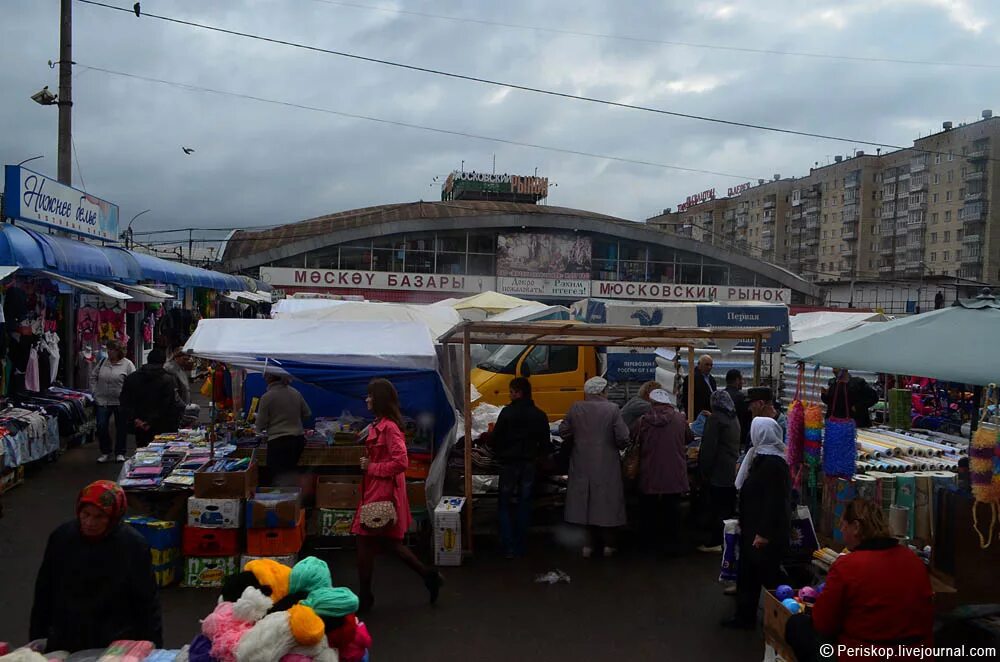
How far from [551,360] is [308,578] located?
9.99 metres

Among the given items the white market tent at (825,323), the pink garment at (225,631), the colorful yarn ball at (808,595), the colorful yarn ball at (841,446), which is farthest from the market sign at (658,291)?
the pink garment at (225,631)

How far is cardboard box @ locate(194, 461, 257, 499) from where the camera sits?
20.8 feet

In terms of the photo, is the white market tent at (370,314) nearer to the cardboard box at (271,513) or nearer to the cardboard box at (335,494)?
the cardboard box at (335,494)

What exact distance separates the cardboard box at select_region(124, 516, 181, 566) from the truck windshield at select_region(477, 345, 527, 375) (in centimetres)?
697

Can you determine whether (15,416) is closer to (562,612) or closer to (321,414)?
(321,414)

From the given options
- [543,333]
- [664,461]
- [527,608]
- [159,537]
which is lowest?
[527,608]

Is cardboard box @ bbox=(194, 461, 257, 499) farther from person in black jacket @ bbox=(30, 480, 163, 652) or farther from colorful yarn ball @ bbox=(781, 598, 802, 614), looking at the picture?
colorful yarn ball @ bbox=(781, 598, 802, 614)

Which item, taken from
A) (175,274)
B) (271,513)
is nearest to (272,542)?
(271,513)

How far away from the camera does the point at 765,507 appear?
515 centimetres

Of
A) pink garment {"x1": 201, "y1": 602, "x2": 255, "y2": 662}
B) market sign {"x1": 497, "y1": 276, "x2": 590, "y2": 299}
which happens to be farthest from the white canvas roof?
market sign {"x1": 497, "y1": 276, "x2": 590, "y2": 299}

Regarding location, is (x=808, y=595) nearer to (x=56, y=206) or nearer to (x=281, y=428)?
(x=281, y=428)

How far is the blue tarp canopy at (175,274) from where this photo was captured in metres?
13.7

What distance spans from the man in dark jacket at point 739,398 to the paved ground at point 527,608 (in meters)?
2.38

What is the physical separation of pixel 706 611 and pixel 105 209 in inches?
504
